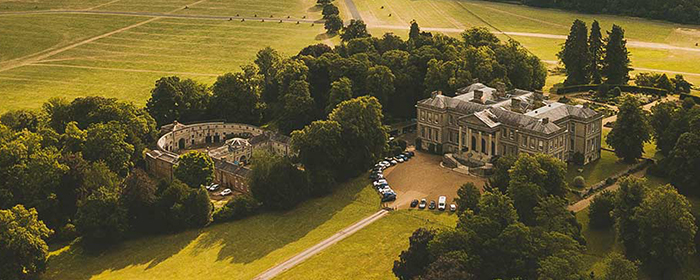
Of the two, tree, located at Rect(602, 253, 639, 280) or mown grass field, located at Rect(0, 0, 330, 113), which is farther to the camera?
mown grass field, located at Rect(0, 0, 330, 113)

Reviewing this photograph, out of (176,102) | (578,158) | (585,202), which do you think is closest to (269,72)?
(176,102)

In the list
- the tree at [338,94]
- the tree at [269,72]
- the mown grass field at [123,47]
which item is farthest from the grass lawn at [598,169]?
→ the mown grass field at [123,47]

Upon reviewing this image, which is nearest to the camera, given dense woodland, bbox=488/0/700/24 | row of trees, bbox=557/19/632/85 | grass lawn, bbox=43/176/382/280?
grass lawn, bbox=43/176/382/280

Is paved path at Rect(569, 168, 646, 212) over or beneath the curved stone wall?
beneath

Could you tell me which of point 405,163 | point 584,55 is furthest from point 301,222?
point 584,55

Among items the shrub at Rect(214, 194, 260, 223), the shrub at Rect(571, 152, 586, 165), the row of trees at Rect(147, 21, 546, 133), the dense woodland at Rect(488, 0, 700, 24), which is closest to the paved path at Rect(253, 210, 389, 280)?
the shrub at Rect(214, 194, 260, 223)

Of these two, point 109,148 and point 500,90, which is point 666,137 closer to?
point 500,90

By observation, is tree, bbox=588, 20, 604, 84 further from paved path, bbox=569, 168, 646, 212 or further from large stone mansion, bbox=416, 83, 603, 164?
paved path, bbox=569, 168, 646, 212
